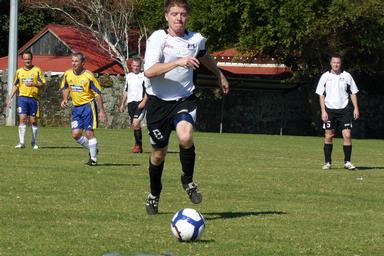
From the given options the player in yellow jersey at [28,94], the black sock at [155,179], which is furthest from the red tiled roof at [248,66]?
the black sock at [155,179]

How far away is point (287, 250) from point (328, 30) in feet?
111

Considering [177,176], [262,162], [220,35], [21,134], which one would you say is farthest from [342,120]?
[220,35]

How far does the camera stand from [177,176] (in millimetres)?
16203

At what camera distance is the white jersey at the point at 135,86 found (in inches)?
894

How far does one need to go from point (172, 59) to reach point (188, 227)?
242 cm

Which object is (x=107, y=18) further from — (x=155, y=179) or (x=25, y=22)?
(x=155, y=179)

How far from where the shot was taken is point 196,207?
1169cm

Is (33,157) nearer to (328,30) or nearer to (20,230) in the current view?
(20,230)

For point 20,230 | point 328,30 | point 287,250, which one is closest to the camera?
point 287,250

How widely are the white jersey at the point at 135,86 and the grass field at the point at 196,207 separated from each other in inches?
96.9

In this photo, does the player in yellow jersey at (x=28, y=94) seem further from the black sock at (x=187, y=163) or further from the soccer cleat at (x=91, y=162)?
the black sock at (x=187, y=163)

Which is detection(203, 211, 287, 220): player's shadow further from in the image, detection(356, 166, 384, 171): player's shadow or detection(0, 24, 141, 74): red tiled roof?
detection(0, 24, 141, 74): red tiled roof

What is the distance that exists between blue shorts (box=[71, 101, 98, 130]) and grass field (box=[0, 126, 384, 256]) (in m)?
0.70

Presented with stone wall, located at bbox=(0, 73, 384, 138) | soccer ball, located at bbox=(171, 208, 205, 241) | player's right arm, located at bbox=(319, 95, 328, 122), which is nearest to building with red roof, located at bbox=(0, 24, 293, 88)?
stone wall, located at bbox=(0, 73, 384, 138)
